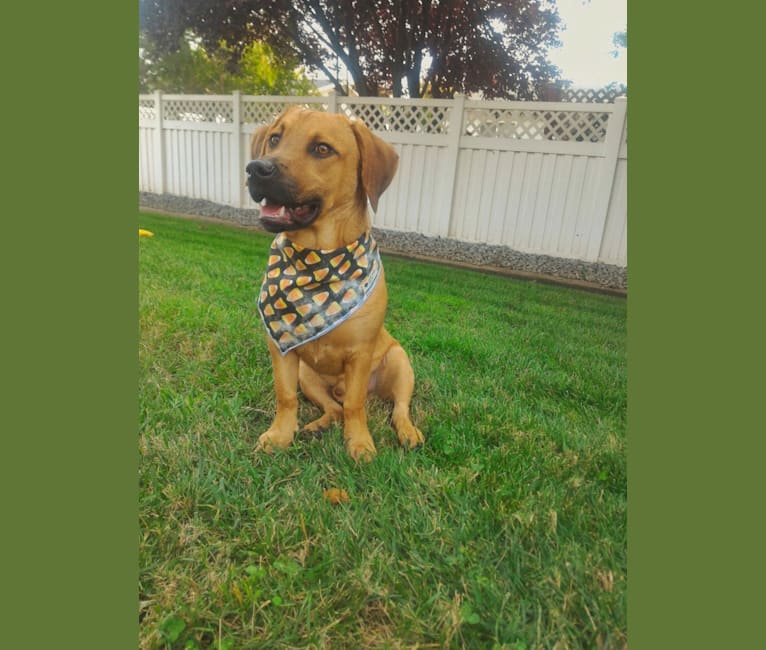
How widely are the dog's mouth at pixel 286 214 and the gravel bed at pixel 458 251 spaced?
0.35 metres

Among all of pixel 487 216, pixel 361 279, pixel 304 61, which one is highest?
pixel 304 61

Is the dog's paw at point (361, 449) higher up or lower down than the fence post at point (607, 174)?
lower down

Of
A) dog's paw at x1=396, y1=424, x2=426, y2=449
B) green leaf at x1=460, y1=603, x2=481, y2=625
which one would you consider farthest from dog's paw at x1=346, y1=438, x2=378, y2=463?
green leaf at x1=460, y1=603, x2=481, y2=625

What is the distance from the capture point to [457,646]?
97 centimetres

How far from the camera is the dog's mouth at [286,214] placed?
140cm

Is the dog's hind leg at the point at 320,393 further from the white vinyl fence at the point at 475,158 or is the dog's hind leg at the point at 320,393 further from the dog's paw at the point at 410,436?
the white vinyl fence at the point at 475,158

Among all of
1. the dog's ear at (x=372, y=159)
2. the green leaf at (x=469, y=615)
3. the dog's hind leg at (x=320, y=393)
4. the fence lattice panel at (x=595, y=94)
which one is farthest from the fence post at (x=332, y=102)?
the green leaf at (x=469, y=615)

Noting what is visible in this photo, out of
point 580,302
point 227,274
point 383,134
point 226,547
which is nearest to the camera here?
point 226,547

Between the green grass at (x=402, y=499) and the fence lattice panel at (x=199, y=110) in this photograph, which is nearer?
the green grass at (x=402, y=499)

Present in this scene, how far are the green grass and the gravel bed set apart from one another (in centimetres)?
7

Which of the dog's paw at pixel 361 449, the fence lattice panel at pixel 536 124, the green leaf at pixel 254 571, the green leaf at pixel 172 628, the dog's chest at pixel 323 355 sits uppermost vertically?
the fence lattice panel at pixel 536 124

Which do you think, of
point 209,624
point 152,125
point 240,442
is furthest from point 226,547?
point 152,125

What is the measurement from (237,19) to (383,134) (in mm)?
561

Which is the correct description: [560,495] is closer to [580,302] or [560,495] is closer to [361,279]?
[580,302]
